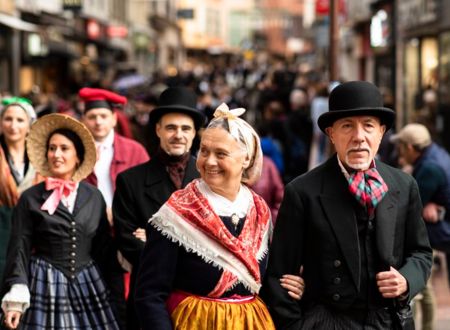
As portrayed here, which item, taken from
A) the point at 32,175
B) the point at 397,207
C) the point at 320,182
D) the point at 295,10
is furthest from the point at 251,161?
the point at 295,10

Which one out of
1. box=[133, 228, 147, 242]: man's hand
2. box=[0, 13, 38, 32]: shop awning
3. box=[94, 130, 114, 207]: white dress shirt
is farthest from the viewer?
box=[0, 13, 38, 32]: shop awning

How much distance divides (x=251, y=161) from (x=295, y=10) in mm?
106100

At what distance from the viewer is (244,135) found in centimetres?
461

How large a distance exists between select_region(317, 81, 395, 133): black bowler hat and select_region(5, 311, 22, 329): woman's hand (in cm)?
221

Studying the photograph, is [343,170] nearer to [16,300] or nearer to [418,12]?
[16,300]

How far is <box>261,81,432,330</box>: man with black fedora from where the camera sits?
4516 millimetres

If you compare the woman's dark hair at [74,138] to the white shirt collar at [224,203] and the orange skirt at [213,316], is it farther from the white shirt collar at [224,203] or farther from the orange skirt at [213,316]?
the orange skirt at [213,316]

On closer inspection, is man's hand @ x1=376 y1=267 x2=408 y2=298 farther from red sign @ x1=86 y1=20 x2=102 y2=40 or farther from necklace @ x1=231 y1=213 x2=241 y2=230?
red sign @ x1=86 y1=20 x2=102 y2=40

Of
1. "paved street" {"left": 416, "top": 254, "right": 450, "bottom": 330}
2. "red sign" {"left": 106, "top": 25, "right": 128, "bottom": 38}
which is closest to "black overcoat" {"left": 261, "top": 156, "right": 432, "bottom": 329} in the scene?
"paved street" {"left": 416, "top": 254, "right": 450, "bottom": 330}

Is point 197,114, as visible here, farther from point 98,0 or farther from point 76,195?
point 98,0

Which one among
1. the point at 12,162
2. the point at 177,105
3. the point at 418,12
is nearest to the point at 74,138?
the point at 177,105

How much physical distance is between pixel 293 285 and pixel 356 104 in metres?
0.79

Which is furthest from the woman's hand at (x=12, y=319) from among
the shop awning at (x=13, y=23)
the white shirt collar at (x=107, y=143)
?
the shop awning at (x=13, y=23)

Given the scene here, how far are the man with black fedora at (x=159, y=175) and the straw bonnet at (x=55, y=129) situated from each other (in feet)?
0.69
